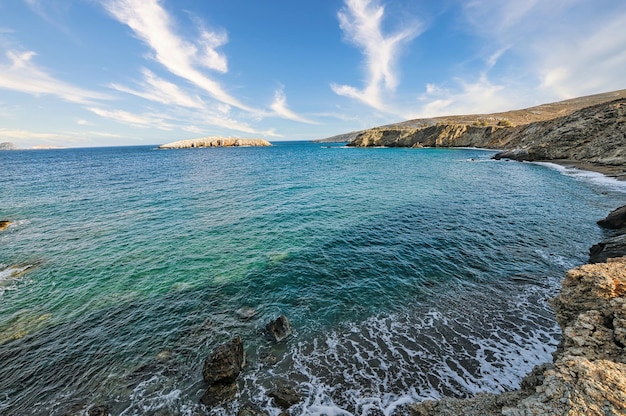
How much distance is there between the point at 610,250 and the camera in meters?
15.3

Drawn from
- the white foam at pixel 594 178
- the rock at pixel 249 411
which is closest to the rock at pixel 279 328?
the rock at pixel 249 411

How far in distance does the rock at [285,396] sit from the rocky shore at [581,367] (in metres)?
3.81

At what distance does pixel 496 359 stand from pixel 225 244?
722 inches

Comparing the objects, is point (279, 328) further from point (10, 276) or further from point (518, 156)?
point (518, 156)

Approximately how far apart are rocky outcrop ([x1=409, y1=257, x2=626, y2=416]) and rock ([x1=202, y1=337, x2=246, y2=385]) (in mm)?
6303

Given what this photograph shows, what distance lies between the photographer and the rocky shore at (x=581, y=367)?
485cm

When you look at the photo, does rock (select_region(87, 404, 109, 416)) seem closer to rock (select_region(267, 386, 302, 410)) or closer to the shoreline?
rock (select_region(267, 386, 302, 410))

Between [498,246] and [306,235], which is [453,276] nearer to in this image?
[498,246]

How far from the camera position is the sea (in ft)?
32.1

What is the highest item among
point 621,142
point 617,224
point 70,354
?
point 621,142

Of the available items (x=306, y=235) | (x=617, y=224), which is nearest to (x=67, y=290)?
(x=306, y=235)

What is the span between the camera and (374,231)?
934 inches

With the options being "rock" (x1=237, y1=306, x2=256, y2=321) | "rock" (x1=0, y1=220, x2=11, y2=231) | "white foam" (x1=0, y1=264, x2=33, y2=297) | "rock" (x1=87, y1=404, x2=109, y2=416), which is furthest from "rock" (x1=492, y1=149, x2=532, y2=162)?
"rock" (x1=0, y1=220, x2=11, y2=231)

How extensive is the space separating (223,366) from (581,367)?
405 inches
